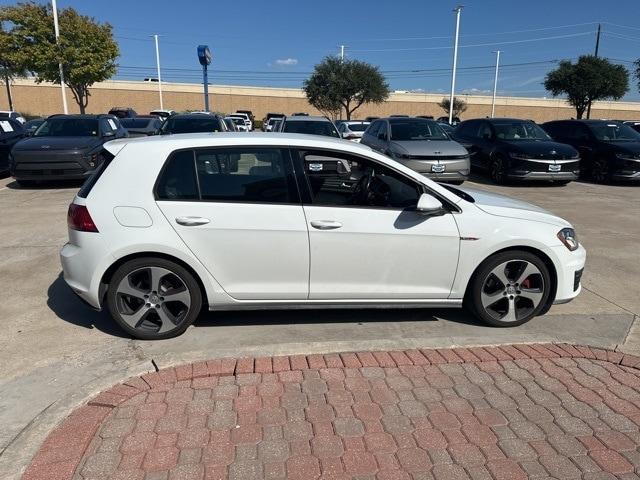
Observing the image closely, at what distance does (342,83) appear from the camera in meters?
47.2

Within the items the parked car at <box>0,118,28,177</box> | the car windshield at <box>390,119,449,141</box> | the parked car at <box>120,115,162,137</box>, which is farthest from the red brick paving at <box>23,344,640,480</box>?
the parked car at <box>120,115,162,137</box>

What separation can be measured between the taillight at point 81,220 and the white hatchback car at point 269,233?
0.04 ft

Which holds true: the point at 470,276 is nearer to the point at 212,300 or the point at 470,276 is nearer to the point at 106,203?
the point at 212,300

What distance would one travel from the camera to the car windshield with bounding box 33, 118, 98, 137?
480 inches

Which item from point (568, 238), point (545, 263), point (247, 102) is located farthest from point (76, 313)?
point (247, 102)

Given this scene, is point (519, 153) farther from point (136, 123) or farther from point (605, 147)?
point (136, 123)

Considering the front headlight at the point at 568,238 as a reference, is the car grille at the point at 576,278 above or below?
below

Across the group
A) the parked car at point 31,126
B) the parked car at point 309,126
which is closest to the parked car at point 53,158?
the parked car at point 31,126

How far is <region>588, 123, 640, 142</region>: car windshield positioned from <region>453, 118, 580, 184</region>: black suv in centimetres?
188

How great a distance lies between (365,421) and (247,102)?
2848 inches

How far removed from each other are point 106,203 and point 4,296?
2048mm

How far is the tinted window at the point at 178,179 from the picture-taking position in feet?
12.9

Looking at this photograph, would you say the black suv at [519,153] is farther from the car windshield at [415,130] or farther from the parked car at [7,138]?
the parked car at [7,138]

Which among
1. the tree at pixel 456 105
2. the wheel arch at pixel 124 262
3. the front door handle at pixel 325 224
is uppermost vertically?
the tree at pixel 456 105
